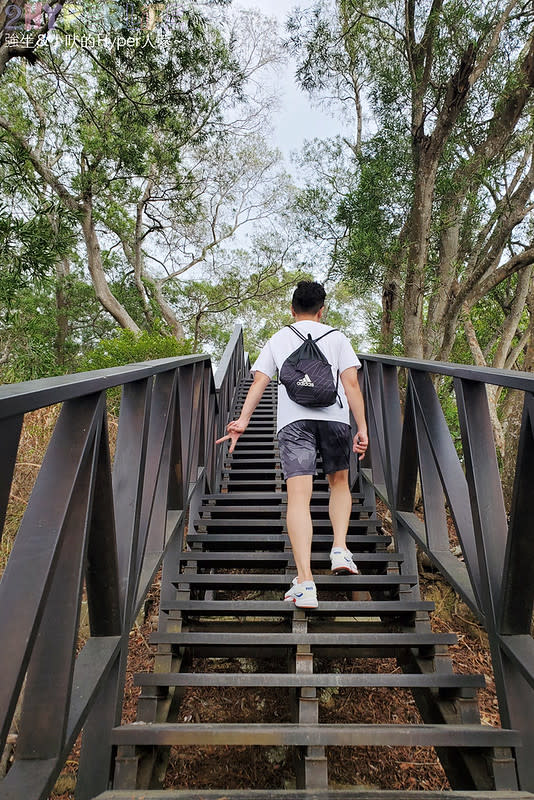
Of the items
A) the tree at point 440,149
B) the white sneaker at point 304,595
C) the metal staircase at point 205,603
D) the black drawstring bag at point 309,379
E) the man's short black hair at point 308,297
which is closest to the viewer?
the metal staircase at point 205,603

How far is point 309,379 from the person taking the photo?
236 cm

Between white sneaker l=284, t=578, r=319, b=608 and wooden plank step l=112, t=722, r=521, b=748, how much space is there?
573 millimetres

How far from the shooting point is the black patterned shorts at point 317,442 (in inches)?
94.0

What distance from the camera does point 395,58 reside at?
704cm

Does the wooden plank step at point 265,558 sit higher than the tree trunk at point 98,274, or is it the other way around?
the tree trunk at point 98,274

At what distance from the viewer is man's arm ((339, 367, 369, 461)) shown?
7.97 feet

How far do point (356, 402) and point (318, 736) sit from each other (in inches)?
56.0

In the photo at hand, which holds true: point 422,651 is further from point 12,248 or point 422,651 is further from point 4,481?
point 12,248

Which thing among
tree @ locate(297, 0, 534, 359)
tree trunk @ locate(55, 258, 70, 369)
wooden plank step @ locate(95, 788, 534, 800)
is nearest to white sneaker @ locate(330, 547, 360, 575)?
wooden plank step @ locate(95, 788, 534, 800)

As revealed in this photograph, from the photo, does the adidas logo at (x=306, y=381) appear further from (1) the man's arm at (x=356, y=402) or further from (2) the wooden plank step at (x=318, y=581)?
(2) the wooden plank step at (x=318, y=581)

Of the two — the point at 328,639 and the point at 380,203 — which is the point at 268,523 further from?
the point at 380,203

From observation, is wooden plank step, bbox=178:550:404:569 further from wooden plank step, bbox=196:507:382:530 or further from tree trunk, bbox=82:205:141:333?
tree trunk, bbox=82:205:141:333

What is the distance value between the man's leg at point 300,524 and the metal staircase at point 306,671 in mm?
190

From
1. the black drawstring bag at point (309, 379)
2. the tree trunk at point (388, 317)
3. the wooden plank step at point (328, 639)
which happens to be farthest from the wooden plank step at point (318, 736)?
the tree trunk at point (388, 317)
